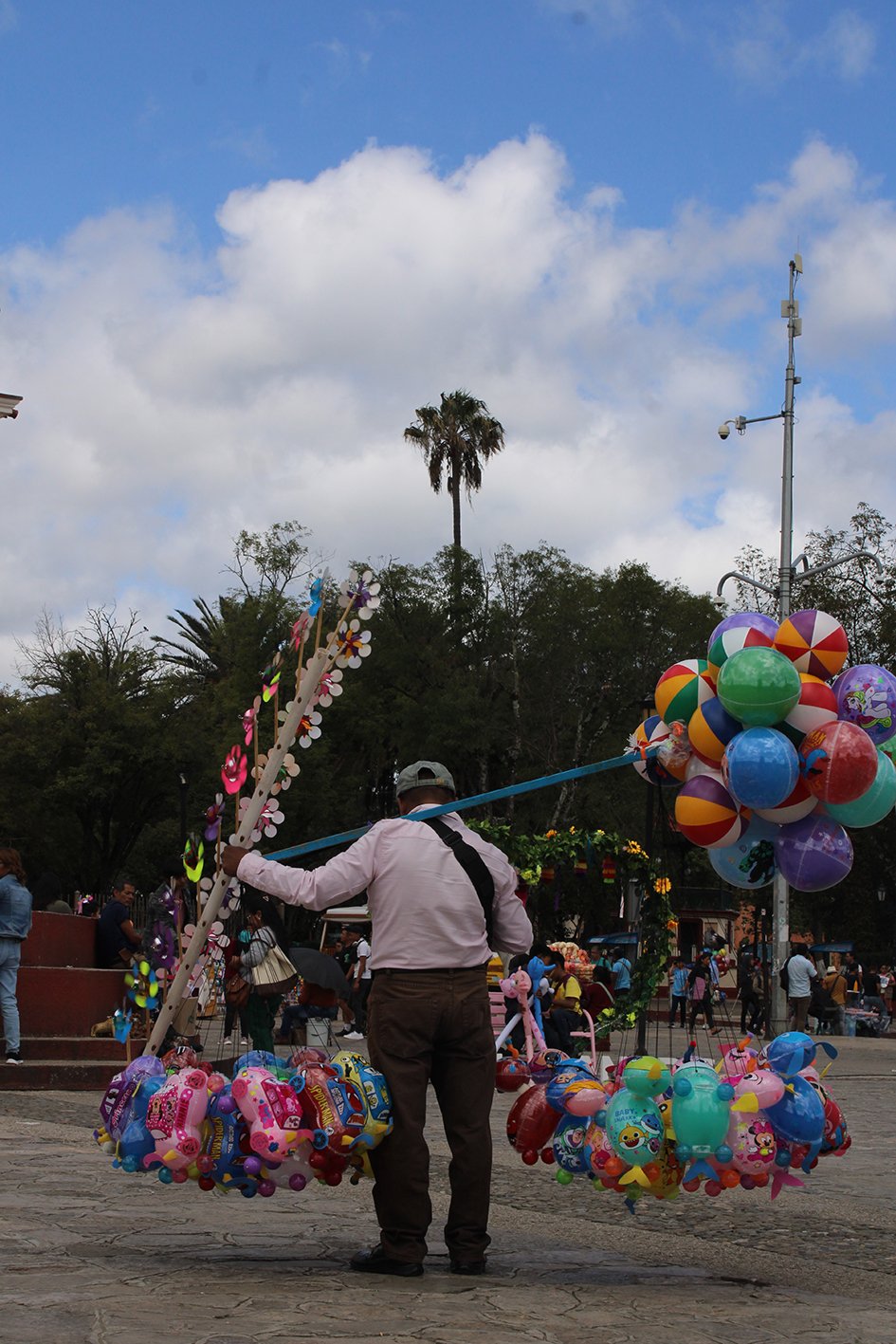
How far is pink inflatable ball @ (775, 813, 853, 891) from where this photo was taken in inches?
274

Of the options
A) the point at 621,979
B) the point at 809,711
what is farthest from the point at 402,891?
the point at 621,979

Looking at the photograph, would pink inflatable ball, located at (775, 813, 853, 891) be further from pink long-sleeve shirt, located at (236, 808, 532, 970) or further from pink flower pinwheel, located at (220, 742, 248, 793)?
pink flower pinwheel, located at (220, 742, 248, 793)

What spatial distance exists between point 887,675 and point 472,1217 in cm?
334

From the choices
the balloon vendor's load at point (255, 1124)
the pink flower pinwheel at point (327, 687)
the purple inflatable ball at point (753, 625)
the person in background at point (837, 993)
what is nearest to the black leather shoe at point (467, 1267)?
the balloon vendor's load at point (255, 1124)

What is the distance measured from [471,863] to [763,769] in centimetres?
176

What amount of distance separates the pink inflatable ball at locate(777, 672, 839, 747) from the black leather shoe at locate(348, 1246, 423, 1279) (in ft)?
9.91

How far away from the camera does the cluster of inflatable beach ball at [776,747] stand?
6695 millimetres

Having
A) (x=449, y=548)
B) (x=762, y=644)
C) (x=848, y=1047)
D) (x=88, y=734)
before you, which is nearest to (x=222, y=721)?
(x=88, y=734)

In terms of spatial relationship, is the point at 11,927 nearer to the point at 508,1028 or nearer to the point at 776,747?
the point at 508,1028

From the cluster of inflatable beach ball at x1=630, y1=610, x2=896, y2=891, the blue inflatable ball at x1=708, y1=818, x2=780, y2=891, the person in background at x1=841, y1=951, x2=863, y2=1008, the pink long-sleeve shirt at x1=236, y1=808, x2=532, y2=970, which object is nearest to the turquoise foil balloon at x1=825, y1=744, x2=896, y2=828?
the cluster of inflatable beach ball at x1=630, y1=610, x2=896, y2=891

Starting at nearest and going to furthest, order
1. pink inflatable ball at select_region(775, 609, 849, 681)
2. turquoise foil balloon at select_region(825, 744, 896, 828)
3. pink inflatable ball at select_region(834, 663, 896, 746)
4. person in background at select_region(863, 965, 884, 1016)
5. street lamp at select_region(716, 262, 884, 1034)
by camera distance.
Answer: turquoise foil balloon at select_region(825, 744, 896, 828) → pink inflatable ball at select_region(834, 663, 896, 746) → pink inflatable ball at select_region(775, 609, 849, 681) → street lamp at select_region(716, 262, 884, 1034) → person in background at select_region(863, 965, 884, 1016)

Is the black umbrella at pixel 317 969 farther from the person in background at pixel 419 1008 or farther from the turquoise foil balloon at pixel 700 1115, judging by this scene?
the turquoise foil balloon at pixel 700 1115

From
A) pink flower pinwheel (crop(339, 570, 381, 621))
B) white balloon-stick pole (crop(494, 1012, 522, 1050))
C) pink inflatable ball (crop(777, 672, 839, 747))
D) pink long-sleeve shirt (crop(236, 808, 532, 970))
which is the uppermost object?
pink flower pinwheel (crop(339, 570, 381, 621))

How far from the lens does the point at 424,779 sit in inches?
227
